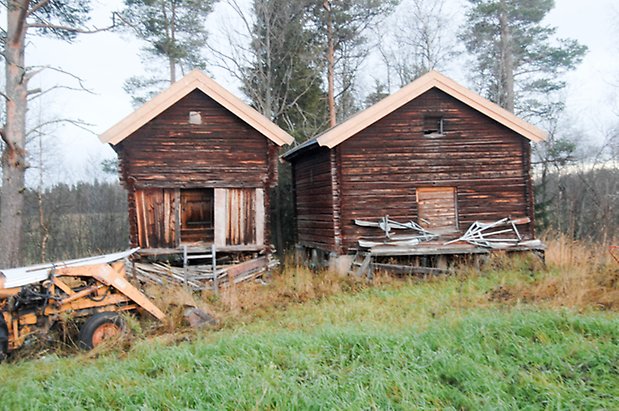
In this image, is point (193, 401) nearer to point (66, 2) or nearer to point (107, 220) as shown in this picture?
point (66, 2)

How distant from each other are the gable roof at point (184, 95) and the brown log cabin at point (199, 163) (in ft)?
0.08

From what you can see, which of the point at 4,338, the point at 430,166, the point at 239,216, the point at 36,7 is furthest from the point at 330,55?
the point at 4,338

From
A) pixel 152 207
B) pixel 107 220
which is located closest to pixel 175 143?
pixel 152 207

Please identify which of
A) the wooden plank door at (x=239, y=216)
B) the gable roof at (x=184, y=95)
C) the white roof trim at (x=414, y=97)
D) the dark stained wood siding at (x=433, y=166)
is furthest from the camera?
the dark stained wood siding at (x=433, y=166)

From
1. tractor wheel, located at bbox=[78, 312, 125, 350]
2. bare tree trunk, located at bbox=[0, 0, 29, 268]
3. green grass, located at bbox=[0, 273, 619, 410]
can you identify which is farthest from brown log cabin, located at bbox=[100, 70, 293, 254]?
green grass, located at bbox=[0, 273, 619, 410]

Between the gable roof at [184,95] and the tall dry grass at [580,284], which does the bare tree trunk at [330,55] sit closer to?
the gable roof at [184,95]

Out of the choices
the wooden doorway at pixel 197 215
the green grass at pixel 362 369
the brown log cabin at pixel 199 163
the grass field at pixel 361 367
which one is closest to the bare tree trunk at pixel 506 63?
the brown log cabin at pixel 199 163

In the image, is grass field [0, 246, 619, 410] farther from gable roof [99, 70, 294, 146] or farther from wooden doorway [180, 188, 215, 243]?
wooden doorway [180, 188, 215, 243]

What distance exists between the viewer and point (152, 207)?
1194cm

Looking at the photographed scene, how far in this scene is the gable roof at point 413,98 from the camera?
1234 centimetres

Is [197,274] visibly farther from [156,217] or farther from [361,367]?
[361,367]

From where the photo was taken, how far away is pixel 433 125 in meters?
13.5

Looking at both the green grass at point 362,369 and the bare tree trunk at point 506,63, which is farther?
the bare tree trunk at point 506,63

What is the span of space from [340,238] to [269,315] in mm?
4811
